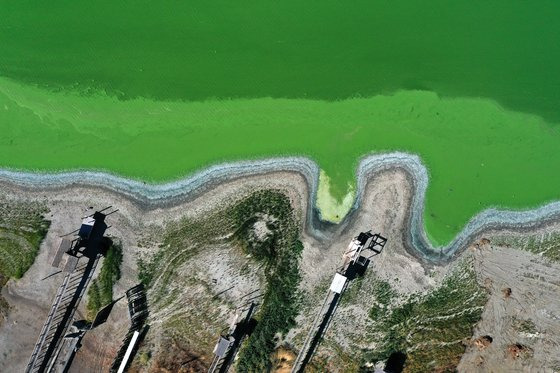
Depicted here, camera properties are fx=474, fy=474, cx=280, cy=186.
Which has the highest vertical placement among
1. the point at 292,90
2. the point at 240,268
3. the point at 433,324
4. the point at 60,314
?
the point at 292,90

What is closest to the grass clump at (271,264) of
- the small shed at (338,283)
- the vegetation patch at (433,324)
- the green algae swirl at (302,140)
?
the small shed at (338,283)

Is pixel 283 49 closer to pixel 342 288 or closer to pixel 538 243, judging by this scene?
pixel 342 288

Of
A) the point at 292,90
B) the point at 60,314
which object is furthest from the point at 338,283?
the point at 60,314

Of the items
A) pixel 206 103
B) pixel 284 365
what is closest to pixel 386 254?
pixel 284 365

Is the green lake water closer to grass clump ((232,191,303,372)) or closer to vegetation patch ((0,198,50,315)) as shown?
vegetation patch ((0,198,50,315))

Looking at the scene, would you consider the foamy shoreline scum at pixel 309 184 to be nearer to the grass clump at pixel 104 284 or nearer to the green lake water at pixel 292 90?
the green lake water at pixel 292 90

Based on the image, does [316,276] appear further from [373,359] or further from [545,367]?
[545,367]
